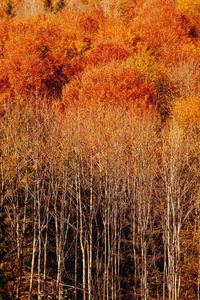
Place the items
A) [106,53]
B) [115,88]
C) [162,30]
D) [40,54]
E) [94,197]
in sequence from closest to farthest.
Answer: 1. [94,197]
2. [115,88]
3. [106,53]
4. [40,54]
5. [162,30]

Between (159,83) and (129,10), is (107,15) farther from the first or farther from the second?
(159,83)

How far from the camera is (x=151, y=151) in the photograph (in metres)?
15.9

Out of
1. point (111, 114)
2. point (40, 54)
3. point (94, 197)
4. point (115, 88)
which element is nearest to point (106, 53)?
point (40, 54)

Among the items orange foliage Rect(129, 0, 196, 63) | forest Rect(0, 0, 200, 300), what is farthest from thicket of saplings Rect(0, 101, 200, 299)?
orange foliage Rect(129, 0, 196, 63)

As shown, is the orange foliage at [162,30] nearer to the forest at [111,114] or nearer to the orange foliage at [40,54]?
the forest at [111,114]

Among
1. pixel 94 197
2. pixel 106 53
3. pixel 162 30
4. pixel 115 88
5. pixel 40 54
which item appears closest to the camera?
pixel 94 197

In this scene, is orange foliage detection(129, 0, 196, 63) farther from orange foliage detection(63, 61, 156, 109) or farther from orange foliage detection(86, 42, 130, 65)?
orange foliage detection(63, 61, 156, 109)

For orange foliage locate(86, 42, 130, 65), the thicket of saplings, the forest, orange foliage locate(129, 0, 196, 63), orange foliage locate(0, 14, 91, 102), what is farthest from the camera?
orange foliage locate(129, 0, 196, 63)

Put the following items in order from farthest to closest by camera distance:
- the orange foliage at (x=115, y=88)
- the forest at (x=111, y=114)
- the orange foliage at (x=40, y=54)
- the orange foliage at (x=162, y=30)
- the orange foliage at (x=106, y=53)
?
the orange foliage at (x=162, y=30)
the orange foliage at (x=106, y=53)
the orange foliage at (x=40, y=54)
the orange foliage at (x=115, y=88)
the forest at (x=111, y=114)

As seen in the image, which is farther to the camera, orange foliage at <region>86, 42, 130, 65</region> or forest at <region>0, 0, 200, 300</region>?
orange foliage at <region>86, 42, 130, 65</region>

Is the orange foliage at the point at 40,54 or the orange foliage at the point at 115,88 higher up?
the orange foliage at the point at 40,54

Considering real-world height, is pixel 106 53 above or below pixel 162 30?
below

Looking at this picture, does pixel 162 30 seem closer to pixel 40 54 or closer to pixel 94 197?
pixel 40 54

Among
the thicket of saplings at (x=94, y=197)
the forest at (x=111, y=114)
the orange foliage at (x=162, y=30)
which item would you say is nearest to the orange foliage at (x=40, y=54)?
the forest at (x=111, y=114)
